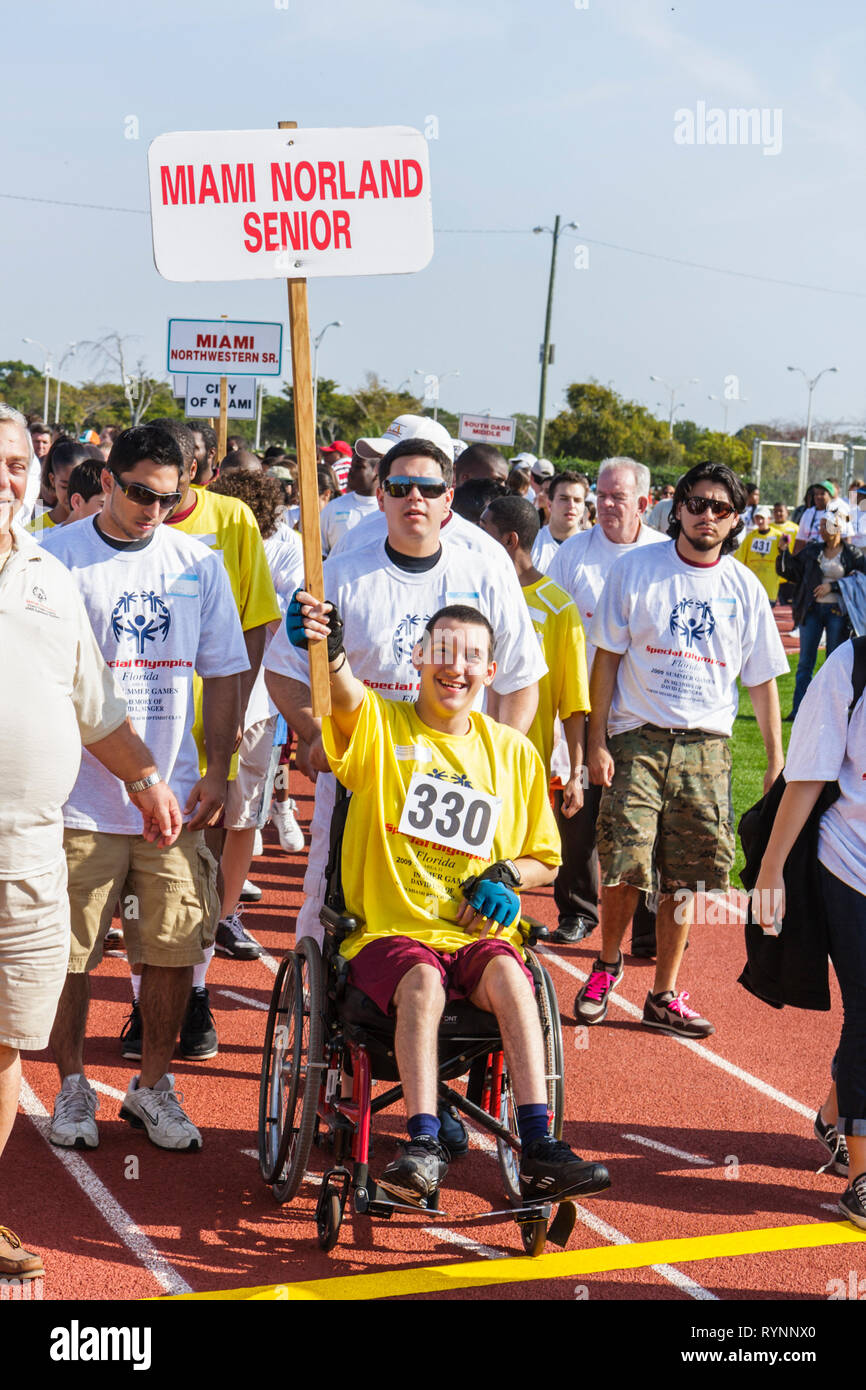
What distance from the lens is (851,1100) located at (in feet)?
14.9

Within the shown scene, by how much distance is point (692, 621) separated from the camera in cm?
622

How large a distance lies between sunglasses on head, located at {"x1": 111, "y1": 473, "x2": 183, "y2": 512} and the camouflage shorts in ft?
8.14

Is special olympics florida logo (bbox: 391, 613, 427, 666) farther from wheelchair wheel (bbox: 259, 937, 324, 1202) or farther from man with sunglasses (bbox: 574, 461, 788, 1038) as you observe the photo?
man with sunglasses (bbox: 574, 461, 788, 1038)

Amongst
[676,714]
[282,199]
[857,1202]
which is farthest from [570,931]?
[282,199]

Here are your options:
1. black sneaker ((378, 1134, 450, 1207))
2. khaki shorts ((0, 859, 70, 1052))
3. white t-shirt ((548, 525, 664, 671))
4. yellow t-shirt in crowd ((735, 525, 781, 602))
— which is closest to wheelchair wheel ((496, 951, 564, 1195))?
black sneaker ((378, 1134, 450, 1207))

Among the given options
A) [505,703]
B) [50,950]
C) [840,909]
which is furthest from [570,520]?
[50,950]

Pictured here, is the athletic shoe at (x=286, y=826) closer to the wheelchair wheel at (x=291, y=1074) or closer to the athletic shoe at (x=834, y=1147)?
the wheelchair wheel at (x=291, y=1074)

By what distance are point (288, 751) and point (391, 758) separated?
527 cm

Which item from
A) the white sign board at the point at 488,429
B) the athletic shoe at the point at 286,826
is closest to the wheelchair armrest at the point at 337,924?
the athletic shoe at the point at 286,826

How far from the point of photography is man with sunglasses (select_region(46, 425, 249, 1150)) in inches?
184

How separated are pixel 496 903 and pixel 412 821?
0.36 meters

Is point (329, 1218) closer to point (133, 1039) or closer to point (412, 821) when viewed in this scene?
point (412, 821)

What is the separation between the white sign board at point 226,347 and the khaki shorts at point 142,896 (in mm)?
7141

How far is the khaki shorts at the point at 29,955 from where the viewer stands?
12.2 feet
